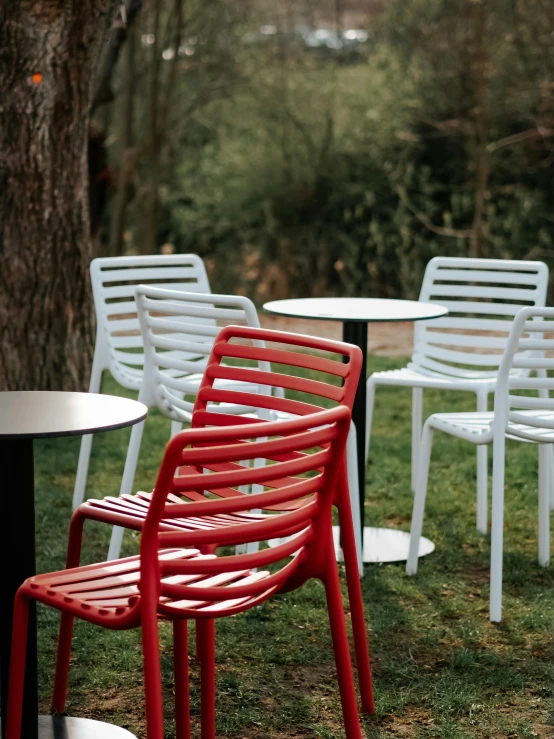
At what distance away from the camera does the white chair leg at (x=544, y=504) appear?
14.3 feet

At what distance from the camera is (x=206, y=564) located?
2148 mm

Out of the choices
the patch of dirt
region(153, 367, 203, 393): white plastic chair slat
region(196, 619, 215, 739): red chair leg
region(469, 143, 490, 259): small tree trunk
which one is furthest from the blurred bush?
region(196, 619, 215, 739): red chair leg

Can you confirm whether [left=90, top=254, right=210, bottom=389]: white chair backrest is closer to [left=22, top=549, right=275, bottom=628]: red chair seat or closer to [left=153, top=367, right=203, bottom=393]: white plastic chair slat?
[left=153, top=367, right=203, bottom=393]: white plastic chair slat

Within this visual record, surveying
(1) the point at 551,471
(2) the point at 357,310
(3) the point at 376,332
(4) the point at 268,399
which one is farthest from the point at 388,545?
(3) the point at 376,332

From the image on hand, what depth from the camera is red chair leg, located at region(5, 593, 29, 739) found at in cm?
224

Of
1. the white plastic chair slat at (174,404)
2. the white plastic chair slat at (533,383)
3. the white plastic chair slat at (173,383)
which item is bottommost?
the white plastic chair slat at (174,404)

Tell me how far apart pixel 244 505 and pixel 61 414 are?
56 cm

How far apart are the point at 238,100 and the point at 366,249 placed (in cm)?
245

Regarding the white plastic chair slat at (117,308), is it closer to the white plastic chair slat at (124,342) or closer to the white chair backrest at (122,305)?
the white chair backrest at (122,305)

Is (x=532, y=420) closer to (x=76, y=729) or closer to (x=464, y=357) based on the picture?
(x=464, y=357)

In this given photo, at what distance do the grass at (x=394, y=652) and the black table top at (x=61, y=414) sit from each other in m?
0.97

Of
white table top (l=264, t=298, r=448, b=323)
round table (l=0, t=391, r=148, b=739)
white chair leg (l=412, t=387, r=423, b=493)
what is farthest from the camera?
white chair leg (l=412, t=387, r=423, b=493)

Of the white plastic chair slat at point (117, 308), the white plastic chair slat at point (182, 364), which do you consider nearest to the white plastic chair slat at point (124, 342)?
the white plastic chair slat at point (117, 308)

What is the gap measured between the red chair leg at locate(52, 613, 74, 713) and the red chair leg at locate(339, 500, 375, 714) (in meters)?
0.79
